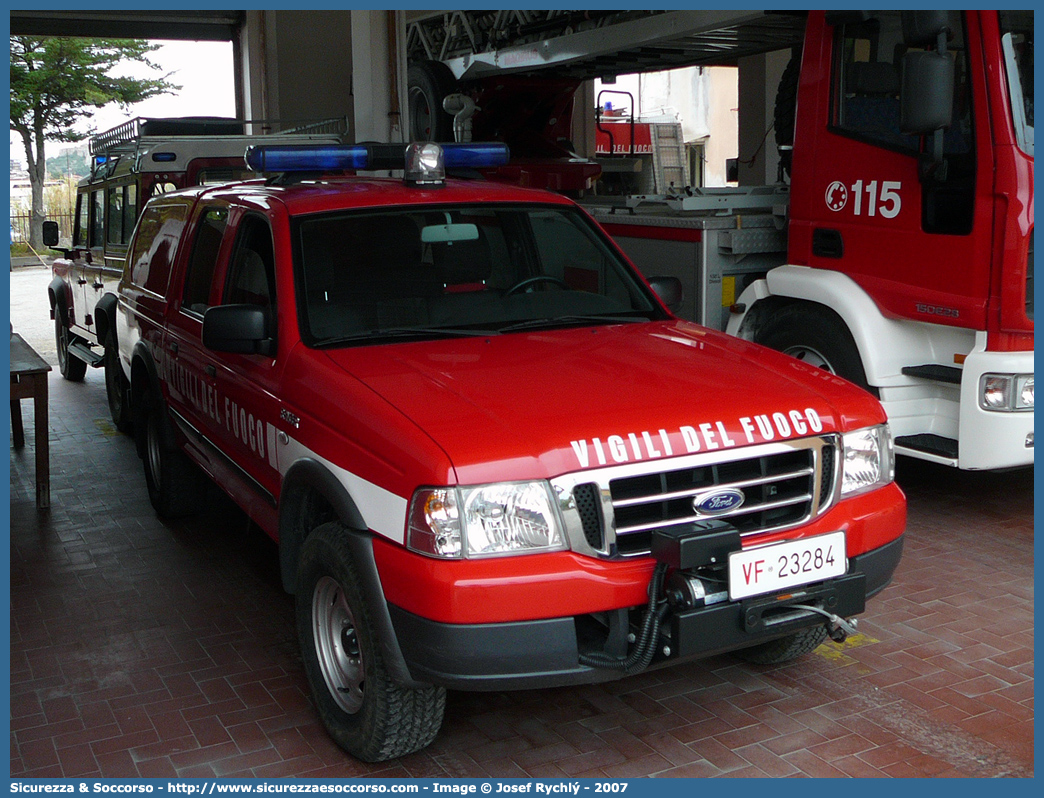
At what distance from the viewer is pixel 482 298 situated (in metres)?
4.27

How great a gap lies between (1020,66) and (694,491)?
321cm

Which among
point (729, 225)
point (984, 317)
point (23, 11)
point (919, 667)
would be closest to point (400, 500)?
point (919, 667)

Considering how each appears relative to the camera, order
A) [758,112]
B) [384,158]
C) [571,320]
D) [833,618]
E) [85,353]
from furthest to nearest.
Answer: [758,112] < [85,353] < [384,158] < [571,320] < [833,618]

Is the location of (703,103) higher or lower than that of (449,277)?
higher

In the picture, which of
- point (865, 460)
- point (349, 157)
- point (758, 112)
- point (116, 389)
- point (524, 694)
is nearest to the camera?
point (865, 460)

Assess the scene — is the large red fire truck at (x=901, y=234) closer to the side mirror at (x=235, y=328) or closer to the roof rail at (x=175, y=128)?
the side mirror at (x=235, y=328)

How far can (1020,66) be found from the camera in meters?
5.18

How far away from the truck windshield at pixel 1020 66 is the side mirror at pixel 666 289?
1803mm

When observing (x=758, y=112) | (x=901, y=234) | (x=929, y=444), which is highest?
(x=758, y=112)

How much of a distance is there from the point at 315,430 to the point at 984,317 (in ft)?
10.9

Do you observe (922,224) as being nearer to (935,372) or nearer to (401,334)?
(935,372)

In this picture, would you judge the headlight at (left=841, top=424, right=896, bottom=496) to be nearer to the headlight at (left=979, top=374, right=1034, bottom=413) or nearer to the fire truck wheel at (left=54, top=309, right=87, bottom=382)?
the headlight at (left=979, top=374, right=1034, bottom=413)

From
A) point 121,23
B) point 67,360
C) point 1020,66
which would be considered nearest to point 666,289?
point 1020,66

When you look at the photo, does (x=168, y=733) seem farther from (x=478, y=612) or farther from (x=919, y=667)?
(x=919, y=667)
